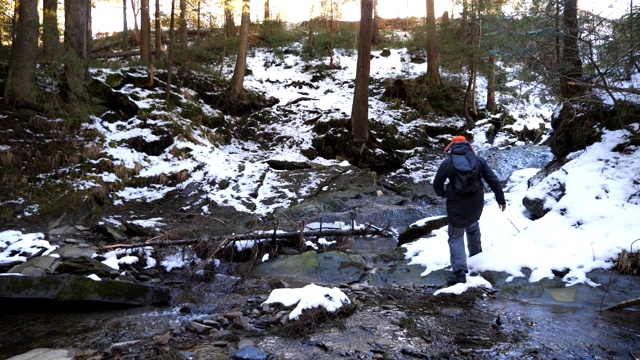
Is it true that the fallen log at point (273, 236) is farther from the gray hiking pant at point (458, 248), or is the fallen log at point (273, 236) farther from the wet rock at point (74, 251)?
the gray hiking pant at point (458, 248)

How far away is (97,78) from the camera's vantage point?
13.7 meters

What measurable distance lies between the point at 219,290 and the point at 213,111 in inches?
461

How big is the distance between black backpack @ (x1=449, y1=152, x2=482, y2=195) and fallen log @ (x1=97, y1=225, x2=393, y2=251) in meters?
3.25

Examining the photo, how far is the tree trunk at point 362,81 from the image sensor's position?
15.0 meters

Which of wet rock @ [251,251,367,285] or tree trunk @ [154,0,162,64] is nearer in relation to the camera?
wet rock @ [251,251,367,285]

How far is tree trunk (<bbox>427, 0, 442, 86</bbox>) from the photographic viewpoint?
19.3 metres

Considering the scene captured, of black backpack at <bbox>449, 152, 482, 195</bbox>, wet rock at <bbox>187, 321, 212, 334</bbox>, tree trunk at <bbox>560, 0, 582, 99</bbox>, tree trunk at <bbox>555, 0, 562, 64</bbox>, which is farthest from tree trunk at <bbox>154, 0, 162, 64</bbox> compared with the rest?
wet rock at <bbox>187, 321, 212, 334</bbox>

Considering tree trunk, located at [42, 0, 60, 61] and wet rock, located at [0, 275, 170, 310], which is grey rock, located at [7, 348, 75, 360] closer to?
wet rock, located at [0, 275, 170, 310]

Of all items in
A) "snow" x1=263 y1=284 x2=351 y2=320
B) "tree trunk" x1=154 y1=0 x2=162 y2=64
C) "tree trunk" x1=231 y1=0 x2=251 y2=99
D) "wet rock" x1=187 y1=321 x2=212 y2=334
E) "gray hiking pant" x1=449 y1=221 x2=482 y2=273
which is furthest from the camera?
"tree trunk" x1=231 y1=0 x2=251 y2=99

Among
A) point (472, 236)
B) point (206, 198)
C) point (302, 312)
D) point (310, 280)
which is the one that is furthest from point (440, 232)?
point (206, 198)

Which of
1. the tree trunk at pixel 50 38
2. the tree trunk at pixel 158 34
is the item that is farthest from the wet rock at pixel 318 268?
the tree trunk at pixel 158 34

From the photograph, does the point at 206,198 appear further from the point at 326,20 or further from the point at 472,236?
the point at 326,20

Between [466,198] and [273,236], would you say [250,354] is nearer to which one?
[466,198]

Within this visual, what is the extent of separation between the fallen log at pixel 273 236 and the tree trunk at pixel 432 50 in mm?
13976
